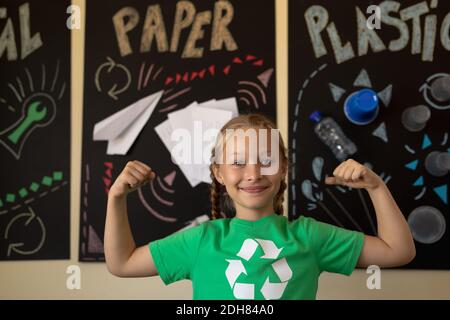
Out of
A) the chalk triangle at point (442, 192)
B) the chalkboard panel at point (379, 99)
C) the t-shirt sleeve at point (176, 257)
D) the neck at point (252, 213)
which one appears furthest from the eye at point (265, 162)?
the chalk triangle at point (442, 192)

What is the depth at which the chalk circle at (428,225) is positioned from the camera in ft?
4.29

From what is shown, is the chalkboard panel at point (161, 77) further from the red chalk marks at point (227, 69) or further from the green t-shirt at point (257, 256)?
the green t-shirt at point (257, 256)

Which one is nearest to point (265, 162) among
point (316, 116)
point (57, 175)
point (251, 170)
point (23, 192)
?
point (251, 170)

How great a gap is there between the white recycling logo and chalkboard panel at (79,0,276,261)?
0.47m

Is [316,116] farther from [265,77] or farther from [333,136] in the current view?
[265,77]

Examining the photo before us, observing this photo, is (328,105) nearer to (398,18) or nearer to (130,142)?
(398,18)

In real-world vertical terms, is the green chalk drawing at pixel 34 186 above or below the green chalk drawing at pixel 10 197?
above

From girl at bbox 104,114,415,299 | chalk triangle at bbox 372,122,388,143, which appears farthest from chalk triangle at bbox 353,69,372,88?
girl at bbox 104,114,415,299

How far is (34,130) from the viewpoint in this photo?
4.81ft

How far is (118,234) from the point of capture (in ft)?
3.17

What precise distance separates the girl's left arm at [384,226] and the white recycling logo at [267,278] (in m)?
0.19

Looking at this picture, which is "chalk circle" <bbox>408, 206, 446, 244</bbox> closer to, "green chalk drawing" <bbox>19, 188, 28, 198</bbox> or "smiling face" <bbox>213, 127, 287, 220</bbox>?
"smiling face" <bbox>213, 127, 287, 220</bbox>

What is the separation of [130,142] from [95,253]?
1.23 feet

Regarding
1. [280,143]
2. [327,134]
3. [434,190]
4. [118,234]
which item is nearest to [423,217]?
[434,190]
